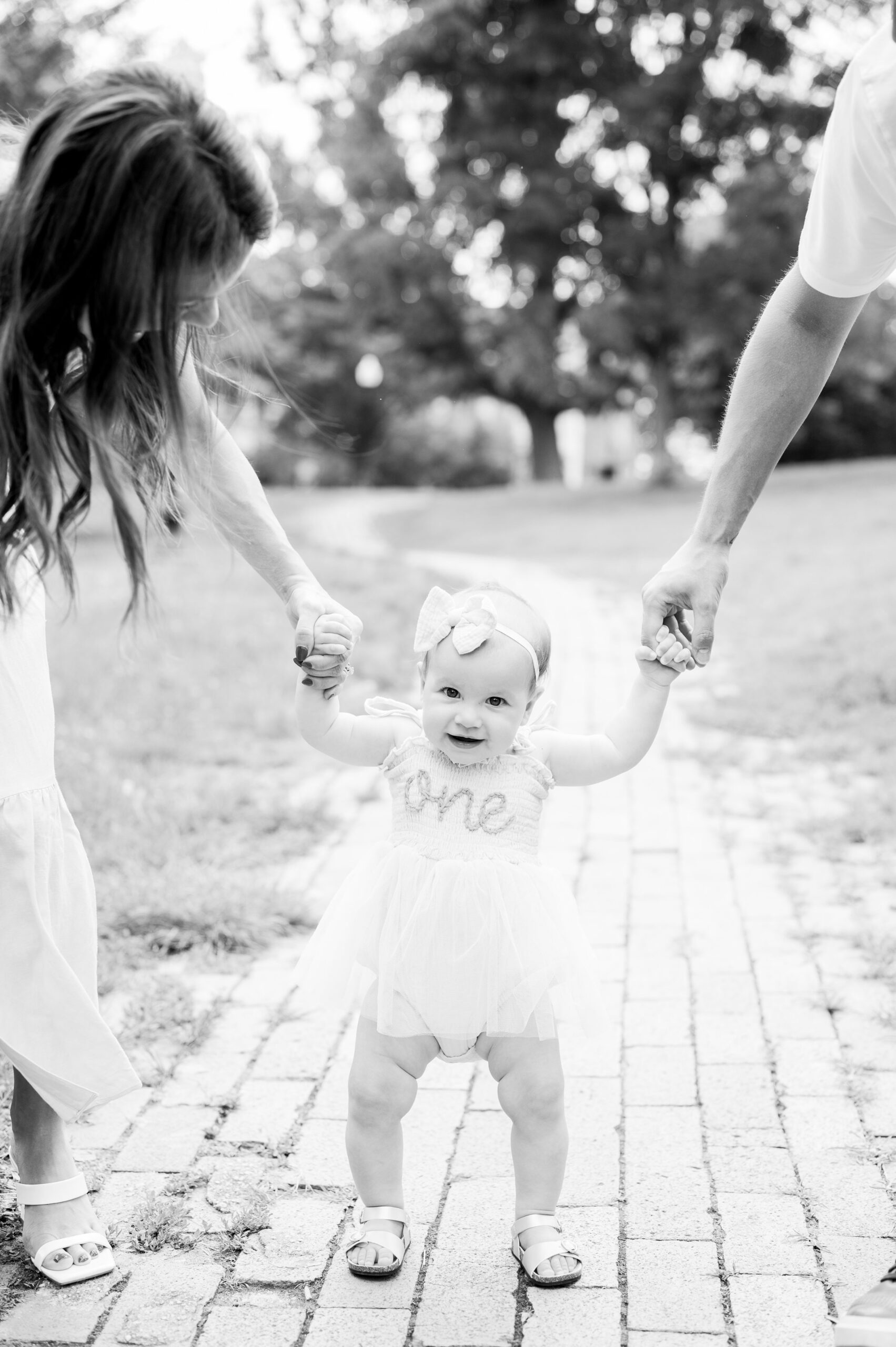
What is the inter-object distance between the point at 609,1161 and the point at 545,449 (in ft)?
111

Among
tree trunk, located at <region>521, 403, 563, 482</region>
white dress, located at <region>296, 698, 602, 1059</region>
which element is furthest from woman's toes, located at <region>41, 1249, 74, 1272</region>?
tree trunk, located at <region>521, 403, 563, 482</region>

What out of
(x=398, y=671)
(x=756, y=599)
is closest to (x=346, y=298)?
(x=756, y=599)

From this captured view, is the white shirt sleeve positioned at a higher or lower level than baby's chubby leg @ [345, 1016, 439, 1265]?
higher

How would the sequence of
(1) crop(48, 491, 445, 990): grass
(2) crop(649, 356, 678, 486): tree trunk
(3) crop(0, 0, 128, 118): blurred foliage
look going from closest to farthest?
(1) crop(48, 491, 445, 990): grass
(3) crop(0, 0, 128, 118): blurred foliage
(2) crop(649, 356, 678, 486): tree trunk

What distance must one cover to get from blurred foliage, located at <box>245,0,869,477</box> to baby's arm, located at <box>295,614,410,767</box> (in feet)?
63.0

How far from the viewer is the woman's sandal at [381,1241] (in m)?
2.34

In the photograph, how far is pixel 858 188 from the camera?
2.32 meters

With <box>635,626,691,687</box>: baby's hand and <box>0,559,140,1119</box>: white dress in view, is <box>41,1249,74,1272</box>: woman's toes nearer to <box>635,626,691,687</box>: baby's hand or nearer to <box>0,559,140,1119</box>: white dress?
<box>0,559,140,1119</box>: white dress

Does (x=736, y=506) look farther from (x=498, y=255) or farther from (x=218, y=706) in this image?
(x=498, y=255)

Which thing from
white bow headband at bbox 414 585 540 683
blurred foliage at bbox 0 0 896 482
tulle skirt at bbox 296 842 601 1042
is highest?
white bow headband at bbox 414 585 540 683

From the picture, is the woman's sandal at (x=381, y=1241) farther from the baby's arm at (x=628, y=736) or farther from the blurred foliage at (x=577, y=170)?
the blurred foliage at (x=577, y=170)

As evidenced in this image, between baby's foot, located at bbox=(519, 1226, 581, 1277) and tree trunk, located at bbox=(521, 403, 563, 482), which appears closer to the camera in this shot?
baby's foot, located at bbox=(519, 1226, 581, 1277)

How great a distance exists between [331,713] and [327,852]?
2440 millimetres

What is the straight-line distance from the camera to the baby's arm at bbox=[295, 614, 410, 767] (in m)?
2.37
